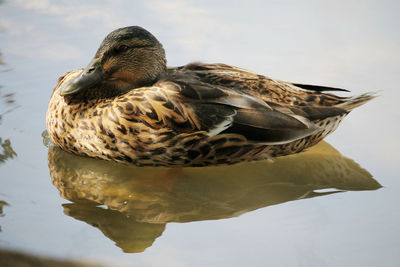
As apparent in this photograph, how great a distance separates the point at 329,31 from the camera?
797cm

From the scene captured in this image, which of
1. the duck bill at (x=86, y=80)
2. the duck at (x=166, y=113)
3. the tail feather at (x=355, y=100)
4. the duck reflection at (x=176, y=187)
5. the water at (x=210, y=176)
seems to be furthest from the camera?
the tail feather at (x=355, y=100)

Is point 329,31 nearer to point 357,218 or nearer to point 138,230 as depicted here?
point 357,218

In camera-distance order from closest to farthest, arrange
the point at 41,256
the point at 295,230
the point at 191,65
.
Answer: the point at 41,256 < the point at 295,230 < the point at 191,65

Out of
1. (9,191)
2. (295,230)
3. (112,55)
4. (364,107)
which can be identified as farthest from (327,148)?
(9,191)

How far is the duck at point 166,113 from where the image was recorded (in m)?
4.83

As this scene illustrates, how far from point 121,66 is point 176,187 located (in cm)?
123

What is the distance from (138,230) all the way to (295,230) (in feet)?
4.08

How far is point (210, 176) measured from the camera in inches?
203

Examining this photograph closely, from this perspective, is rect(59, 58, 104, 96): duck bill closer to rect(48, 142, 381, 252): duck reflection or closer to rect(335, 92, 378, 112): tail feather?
rect(48, 142, 381, 252): duck reflection

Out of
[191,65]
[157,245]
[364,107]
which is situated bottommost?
[157,245]

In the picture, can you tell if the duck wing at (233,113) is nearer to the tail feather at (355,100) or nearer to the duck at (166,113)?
the duck at (166,113)

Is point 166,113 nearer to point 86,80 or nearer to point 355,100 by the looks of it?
point 86,80

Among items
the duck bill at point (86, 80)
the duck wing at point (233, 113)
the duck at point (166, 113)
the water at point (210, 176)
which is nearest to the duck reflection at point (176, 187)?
the water at point (210, 176)

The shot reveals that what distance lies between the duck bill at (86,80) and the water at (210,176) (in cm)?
69
